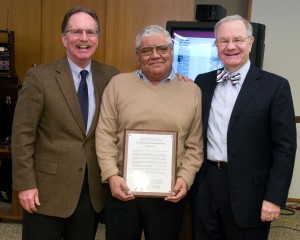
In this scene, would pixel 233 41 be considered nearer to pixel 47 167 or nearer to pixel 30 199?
pixel 47 167

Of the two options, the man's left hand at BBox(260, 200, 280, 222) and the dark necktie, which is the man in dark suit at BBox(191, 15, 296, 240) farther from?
the dark necktie

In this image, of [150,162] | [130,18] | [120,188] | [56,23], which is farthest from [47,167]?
[56,23]

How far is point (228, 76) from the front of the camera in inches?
67.9

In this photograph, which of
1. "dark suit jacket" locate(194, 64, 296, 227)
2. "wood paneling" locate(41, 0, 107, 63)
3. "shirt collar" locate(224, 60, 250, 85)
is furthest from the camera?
"wood paneling" locate(41, 0, 107, 63)

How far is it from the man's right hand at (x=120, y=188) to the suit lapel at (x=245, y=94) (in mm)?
537

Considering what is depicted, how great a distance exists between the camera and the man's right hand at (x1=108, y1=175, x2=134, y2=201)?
5.50 ft

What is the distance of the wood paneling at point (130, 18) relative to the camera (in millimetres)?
3201

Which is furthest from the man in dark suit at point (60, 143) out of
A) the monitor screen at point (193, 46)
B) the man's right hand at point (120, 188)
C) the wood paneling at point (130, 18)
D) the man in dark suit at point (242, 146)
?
the wood paneling at point (130, 18)

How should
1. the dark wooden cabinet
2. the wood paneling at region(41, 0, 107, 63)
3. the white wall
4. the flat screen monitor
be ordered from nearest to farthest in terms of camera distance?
1. the flat screen monitor
2. the dark wooden cabinet
3. the wood paneling at region(41, 0, 107, 63)
4. the white wall

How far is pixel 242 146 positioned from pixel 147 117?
44 cm

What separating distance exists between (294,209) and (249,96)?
269 centimetres

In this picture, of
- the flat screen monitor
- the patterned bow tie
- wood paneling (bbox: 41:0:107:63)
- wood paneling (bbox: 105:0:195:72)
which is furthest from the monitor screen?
the patterned bow tie

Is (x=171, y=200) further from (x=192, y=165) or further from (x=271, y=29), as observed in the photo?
(x=271, y=29)

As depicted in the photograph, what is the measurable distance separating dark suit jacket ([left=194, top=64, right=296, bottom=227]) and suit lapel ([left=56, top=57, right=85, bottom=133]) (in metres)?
0.68
